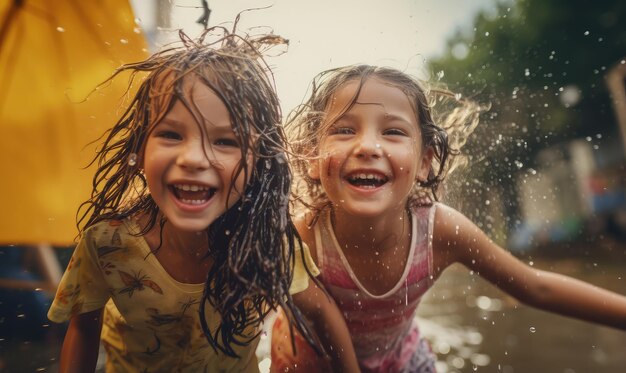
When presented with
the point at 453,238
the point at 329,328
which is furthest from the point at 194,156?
the point at 453,238

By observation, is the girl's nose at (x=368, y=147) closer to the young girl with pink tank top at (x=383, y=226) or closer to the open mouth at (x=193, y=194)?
the young girl with pink tank top at (x=383, y=226)

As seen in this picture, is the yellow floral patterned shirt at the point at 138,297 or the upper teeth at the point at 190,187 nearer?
the upper teeth at the point at 190,187

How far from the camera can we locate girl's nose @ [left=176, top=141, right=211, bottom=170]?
1.38 m

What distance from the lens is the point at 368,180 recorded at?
6.27 ft

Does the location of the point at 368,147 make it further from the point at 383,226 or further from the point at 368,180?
the point at 383,226

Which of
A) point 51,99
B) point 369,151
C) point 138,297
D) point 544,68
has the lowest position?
point 138,297

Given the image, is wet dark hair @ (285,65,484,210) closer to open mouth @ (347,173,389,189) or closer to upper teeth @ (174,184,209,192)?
open mouth @ (347,173,389,189)

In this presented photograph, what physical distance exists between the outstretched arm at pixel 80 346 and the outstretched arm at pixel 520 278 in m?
1.40

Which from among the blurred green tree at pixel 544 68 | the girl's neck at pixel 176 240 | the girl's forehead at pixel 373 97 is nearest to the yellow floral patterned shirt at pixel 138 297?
the girl's neck at pixel 176 240

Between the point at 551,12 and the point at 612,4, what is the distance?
1.26 meters

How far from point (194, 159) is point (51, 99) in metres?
1.37

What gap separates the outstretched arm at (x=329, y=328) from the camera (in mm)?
1776

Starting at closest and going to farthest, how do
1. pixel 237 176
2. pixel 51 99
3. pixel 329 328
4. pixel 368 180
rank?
pixel 237 176, pixel 329 328, pixel 368 180, pixel 51 99

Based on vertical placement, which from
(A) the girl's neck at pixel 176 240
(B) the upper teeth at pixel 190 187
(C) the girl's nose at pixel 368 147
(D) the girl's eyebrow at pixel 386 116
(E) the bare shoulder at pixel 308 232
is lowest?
(E) the bare shoulder at pixel 308 232
